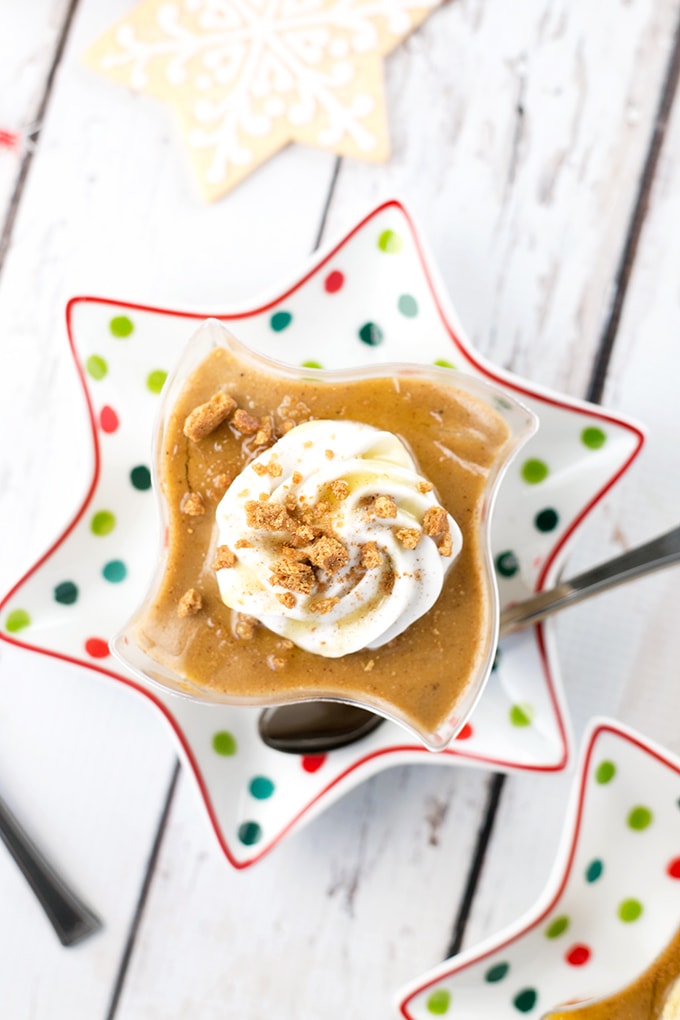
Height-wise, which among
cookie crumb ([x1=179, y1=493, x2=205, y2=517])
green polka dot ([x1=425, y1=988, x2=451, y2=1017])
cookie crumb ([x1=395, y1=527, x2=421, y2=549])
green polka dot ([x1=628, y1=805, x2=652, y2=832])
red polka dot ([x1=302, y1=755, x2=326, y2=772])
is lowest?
green polka dot ([x1=425, y1=988, x2=451, y2=1017])

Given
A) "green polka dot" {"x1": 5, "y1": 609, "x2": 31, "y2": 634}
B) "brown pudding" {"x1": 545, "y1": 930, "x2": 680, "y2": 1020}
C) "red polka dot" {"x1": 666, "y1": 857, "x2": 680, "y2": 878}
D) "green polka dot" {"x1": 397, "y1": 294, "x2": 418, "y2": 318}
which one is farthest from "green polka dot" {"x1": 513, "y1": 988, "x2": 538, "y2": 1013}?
"green polka dot" {"x1": 397, "y1": 294, "x2": 418, "y2": 318}

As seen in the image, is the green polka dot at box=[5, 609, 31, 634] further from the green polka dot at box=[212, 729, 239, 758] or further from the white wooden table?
the green polka dot at box=[212, 729, 239, 758]

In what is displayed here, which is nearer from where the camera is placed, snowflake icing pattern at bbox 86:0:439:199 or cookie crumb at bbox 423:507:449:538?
cookie crumb at bbox 423:507:449:538

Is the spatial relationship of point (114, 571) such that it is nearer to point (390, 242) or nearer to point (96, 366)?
point (96, 366)

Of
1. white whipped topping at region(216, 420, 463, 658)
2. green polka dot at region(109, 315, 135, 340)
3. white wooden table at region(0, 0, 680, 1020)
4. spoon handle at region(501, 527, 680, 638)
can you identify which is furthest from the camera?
white wooden table at region(0, 0, 680, 1020)

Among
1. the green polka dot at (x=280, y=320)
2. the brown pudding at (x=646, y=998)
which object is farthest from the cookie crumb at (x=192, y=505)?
the brown pudding at (x=646, y=998)

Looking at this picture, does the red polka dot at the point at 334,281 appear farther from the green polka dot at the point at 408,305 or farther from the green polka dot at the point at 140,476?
the green polka dot at the point at 140,476
